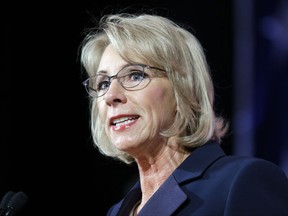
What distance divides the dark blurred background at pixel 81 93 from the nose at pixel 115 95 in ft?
4.49

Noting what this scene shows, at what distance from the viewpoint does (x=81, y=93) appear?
3.63m

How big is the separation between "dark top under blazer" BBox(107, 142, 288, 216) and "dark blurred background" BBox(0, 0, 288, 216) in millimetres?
1517

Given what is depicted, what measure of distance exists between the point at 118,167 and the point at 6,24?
116cm

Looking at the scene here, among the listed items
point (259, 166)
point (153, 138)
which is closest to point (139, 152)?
point (153, 138)

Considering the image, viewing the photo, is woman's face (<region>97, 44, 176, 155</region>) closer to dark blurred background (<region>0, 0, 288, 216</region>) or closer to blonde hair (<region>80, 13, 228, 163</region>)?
blonde hair (<region>80, 13, 228, 163</region>)

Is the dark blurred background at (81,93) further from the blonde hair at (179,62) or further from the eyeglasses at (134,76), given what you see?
the eyeglasses at (134,76)

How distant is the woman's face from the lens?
73.4 inches

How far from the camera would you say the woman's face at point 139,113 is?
6.12 ft

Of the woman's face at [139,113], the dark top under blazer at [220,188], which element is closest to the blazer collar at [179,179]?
the dark top under blazer at [220,188]

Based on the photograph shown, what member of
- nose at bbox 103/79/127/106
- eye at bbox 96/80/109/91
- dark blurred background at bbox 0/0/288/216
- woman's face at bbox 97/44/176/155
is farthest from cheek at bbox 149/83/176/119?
dark blurred background at bbox 0/0/288/216

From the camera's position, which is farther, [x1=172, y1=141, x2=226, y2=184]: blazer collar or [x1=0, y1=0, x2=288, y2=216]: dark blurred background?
[x1=0, y1=0, x2=288, y2=216]: dark blurred background

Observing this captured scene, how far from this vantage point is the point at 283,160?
322cm

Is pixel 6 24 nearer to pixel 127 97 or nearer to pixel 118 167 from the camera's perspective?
pixel 118 167

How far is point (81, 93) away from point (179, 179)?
1969mm
